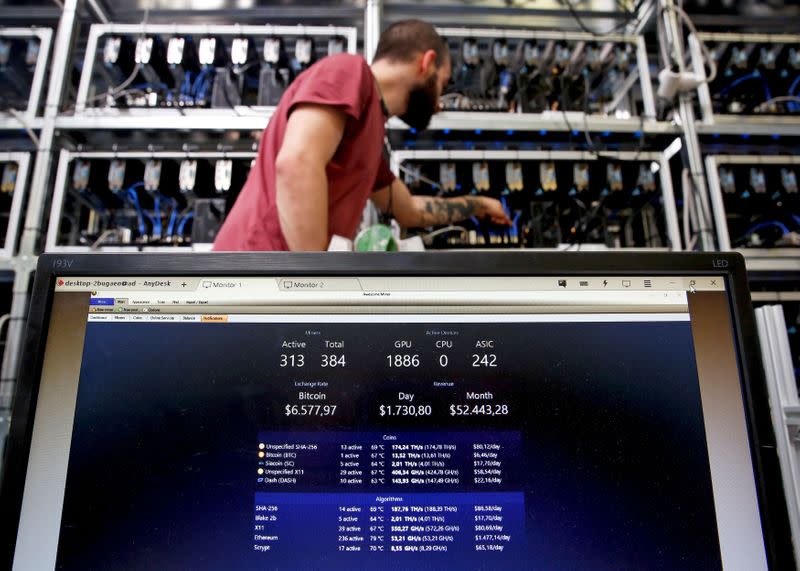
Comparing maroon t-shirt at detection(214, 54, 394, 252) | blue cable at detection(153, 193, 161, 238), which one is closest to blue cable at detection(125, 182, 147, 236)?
blue cable at detection(153, 193, 161, 238)

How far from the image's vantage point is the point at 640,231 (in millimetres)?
1669

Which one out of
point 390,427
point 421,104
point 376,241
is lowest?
point 390,427

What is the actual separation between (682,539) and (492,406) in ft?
0.56

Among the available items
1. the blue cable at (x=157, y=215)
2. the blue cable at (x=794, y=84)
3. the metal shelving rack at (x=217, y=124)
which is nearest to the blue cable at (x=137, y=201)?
the blue cable at (x=157, y=215)

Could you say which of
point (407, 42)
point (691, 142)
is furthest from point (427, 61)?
point (691, 142)

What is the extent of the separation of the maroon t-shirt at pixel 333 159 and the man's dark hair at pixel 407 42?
0.66 feet

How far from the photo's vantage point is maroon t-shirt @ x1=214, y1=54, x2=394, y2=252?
0.95 m

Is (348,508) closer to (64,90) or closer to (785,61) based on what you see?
(64,90)

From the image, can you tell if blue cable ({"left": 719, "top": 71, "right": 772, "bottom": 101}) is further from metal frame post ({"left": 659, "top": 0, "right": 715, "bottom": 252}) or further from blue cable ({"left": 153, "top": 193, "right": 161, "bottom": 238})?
blue cable ({"left": 153, "top": 193, "right": 161, "bottom": 238})

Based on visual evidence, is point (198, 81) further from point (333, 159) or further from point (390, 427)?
point (390, 427)

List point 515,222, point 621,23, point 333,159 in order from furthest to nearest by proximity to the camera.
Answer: point 621,23, point 515,222, point 333,159

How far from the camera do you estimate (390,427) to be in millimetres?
400

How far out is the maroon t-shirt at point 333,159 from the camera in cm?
95

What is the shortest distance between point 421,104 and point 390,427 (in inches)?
40.8
